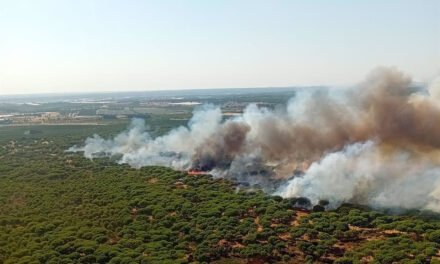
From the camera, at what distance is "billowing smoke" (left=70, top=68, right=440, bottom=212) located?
231 feet

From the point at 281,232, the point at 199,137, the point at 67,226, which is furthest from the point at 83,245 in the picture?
the point at 199,137

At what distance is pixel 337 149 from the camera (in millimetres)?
83500

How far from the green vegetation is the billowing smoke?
5059 millimetres

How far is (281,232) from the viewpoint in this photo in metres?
57.9

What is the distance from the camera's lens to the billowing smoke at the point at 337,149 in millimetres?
70375

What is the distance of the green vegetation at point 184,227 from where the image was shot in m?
50.6

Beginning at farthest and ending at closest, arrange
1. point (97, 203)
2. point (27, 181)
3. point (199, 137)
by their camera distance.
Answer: point (199, 137) < point (27, 181) < point (97, 203)

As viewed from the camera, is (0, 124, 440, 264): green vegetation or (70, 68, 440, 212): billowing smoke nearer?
(0, 124, 440, 264): green vegetation

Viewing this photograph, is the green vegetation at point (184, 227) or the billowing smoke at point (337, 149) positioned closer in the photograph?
the green vegetation at point (184, 227)

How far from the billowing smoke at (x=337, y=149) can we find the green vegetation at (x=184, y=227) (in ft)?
16.6

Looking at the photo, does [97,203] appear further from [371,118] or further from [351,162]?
[371,118]

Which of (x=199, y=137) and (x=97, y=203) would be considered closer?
(x=97, y=203)

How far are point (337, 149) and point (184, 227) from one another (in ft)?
115

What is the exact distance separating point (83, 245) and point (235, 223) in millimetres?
17979
